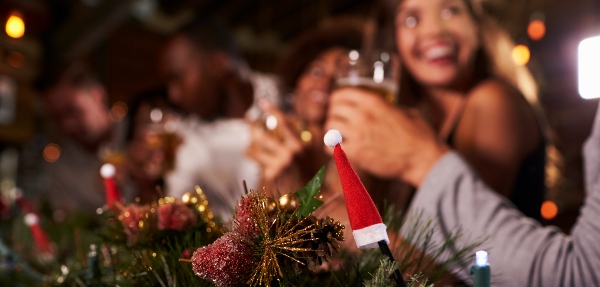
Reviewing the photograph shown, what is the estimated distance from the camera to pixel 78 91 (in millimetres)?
3383

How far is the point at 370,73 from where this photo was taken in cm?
101

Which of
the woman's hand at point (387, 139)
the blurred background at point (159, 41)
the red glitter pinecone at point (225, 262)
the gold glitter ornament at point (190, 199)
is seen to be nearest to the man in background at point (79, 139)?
the blurred background at point (159, 41)

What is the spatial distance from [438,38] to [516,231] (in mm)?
446

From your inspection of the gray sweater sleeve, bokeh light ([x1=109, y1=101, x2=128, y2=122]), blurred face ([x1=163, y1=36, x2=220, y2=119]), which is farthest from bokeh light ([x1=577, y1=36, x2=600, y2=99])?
bokeh light ([x1=109, y1=101, x2=128, y2=122])

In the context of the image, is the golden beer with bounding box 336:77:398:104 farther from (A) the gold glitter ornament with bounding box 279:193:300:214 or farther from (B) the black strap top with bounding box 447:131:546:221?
(A) the gold glitter ornament with bounding box 279:193:300:214

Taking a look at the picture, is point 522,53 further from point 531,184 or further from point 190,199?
point 190,199

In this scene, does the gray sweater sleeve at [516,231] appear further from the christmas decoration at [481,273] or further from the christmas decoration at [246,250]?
the christmas decoration at [481,273]

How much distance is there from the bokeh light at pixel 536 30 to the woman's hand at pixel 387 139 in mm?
1093

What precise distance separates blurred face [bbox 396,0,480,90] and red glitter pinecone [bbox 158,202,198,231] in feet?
2.04

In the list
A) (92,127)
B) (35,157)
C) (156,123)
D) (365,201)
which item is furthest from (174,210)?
(35,157)

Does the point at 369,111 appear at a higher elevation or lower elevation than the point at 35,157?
lower

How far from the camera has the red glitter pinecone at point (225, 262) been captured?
1.42ft

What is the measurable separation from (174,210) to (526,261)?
43 cm

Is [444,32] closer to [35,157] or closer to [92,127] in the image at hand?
[92,127]
